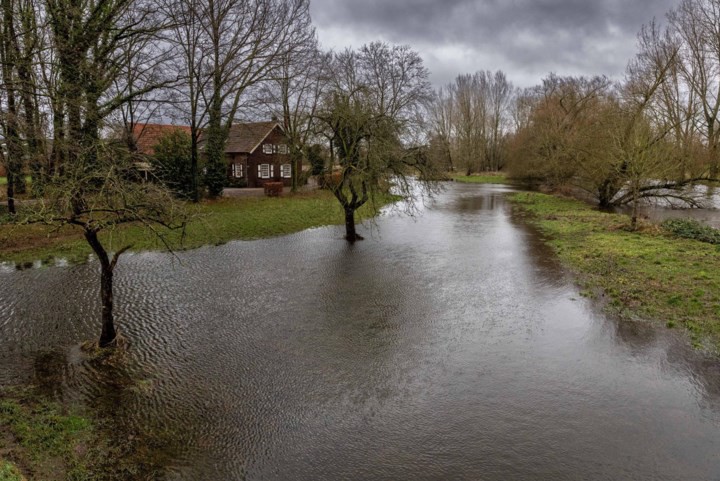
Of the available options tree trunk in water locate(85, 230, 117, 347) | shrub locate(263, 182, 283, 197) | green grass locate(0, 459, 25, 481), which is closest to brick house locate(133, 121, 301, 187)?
shrub locate(263, 182, 283, 197)

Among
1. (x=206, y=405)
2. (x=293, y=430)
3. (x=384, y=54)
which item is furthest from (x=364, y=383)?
(x=384, y=54)

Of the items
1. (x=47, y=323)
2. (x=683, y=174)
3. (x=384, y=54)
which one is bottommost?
(x=47, y=323)

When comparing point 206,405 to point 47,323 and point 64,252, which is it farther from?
point 64,252

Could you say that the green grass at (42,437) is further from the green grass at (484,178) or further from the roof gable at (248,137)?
the green grass at (484,178)

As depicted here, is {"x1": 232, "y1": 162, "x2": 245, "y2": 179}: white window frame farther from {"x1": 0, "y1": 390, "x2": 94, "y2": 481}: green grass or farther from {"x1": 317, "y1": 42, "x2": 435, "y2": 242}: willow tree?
{"x1": 0, "y1": 390, "x2": 94, "y2": 481}: green grass

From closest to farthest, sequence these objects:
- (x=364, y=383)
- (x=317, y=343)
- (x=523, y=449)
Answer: (x=523, y=449)
(x=364, y=383)
(x=317, y=343)

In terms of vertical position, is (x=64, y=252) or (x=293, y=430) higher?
(x=64, y=252)

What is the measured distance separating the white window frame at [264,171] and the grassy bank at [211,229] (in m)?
7.14

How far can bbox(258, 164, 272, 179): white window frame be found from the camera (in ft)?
122

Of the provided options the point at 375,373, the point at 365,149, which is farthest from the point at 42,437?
the point at 365,149

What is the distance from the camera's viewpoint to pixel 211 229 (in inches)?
754

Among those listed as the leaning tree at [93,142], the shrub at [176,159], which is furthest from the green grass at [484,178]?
the leaning tree at [93,142]

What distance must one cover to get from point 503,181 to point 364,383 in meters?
55.1

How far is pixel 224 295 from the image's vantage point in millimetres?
12031
